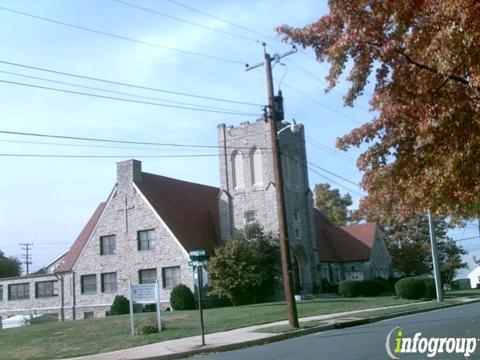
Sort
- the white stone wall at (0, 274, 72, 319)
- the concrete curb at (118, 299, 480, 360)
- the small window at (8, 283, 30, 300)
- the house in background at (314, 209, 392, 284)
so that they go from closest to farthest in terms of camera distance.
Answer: the concrete curb at (118, 299, 480, 360) → the white stone wall at (0, 274, 72, 319) → the small window at (8, 283, 30, 300) → the house in background at (314, 209, 392, 284)

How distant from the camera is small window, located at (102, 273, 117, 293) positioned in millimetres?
41438

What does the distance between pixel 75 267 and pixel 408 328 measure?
30.4m

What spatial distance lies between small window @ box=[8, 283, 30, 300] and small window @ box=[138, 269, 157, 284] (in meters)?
11.1

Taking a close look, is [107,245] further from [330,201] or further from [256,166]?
[330,201]

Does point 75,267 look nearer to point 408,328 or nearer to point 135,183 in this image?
point 135,183

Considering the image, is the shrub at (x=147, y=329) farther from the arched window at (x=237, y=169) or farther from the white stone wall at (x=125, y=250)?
the arched window at (x=237, y=169)

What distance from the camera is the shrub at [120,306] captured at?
122 ft

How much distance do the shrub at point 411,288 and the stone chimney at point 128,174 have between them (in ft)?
60.2

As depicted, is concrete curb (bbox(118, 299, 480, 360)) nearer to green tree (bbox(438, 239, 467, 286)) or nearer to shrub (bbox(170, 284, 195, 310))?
shrub (bbox(170, 284, 195, 310))

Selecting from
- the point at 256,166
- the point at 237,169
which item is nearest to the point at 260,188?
the point at 256,166

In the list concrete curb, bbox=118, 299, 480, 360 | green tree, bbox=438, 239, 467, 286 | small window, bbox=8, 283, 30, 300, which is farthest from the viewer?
green tree, bbox=438, 239, 467, 286

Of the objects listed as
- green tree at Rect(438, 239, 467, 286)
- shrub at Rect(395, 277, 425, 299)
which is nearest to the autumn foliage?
shrub at Rect(395, 277, 425, 299)

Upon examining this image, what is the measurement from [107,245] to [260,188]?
11363 mm

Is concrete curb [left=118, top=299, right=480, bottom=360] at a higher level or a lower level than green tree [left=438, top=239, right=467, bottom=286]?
lower
